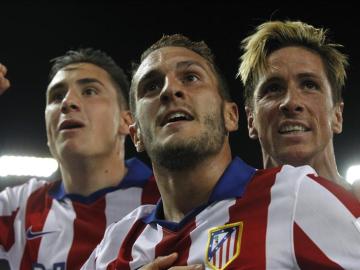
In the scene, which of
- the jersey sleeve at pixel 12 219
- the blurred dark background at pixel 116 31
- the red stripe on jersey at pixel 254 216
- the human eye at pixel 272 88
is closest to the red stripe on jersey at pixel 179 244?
the red stripe on jersey at pixel 254 216

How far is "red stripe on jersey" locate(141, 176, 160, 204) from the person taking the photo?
1.99m

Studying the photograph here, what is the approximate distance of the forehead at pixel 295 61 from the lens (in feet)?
5.84

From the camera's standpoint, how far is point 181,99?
4.71 feet

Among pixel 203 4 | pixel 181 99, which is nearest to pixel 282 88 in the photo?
pixel 181 99

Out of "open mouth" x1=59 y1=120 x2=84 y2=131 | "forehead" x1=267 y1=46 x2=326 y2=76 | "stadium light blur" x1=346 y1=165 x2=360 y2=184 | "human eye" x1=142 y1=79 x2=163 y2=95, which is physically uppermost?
"forehead" x1=267 y1=46 x2=326 y2=76

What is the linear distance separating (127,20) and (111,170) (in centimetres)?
236

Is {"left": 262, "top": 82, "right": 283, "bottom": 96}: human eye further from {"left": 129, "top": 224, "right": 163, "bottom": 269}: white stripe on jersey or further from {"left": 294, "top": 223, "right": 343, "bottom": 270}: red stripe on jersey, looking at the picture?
{"left": 294, "top": 223, "right": 343, "bottom": 270}: red stripe on jersey

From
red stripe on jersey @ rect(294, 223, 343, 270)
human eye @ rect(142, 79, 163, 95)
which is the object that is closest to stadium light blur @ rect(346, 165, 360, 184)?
human eye @ rect(142, 79, 163, 95)

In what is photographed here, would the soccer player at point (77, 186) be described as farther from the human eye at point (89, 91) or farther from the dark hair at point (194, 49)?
the dark hair at point (194, 49)

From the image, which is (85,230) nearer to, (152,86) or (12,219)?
(12,219)

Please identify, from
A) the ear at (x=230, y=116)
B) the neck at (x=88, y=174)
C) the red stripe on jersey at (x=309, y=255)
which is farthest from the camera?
the neck at (x=88, y=174)

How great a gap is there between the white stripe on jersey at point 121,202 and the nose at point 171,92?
0.63 meters

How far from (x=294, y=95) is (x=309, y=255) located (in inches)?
26.3

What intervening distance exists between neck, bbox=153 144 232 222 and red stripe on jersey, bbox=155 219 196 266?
92 millimetres
